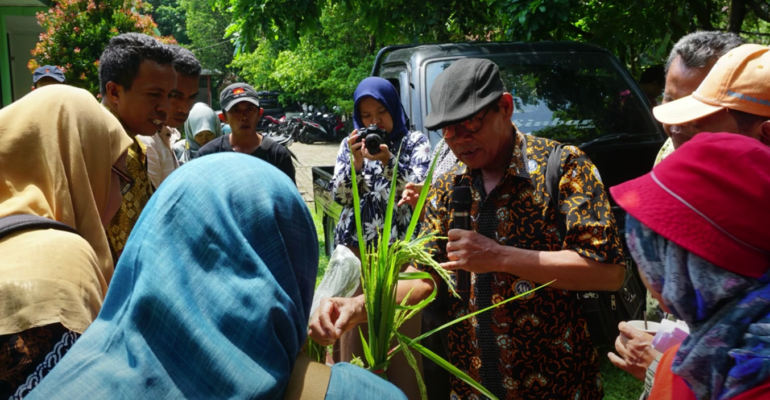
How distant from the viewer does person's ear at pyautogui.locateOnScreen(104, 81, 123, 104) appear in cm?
304

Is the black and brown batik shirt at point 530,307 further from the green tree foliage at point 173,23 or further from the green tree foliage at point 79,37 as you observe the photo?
the green tree foliage at point 173,23

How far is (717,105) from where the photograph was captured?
7.14 feet

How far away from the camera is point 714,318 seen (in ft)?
4.04

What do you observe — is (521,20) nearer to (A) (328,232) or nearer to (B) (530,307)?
(A) (328,232)

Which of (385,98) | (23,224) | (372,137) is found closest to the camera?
(23,224)

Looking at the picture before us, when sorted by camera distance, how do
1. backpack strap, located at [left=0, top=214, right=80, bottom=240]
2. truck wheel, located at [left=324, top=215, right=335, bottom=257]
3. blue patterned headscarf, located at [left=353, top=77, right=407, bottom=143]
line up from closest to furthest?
backpack strap, located at [left=0, top=214, right=80, bottom=240] → blue patterned headscarf, located at [left=353, top=77, right=407, bottom=143] → truck wheel, located at [left=324, top=215, right=335, bottom=257]

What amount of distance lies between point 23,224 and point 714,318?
1644 mm

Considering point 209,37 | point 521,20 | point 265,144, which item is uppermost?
point 521,20

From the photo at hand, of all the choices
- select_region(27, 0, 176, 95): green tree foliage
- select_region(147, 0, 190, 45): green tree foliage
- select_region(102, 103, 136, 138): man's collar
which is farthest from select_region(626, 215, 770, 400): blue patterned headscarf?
select_region(147, 0, 190, 45): green tree foliage

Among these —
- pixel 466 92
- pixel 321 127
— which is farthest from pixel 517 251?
pixel 321 127

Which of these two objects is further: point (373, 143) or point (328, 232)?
point (328, 232)

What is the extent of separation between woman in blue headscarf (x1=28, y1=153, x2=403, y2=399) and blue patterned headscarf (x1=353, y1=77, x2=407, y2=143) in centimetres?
270

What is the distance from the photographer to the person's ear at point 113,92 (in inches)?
119

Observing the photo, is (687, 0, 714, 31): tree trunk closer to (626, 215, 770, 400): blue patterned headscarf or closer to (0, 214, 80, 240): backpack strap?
(626, 215, 770, 400): blue patterned headscarf
